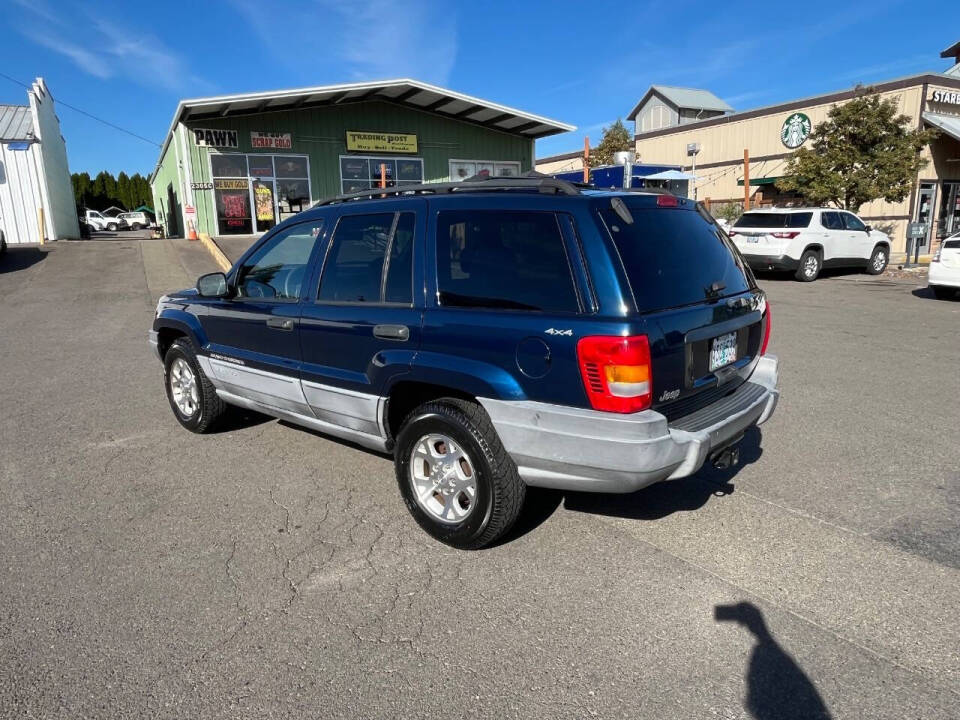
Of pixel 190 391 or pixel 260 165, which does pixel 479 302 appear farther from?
pixel 260 165

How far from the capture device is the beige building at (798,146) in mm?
22922

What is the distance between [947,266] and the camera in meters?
11.9

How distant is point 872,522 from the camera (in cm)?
357

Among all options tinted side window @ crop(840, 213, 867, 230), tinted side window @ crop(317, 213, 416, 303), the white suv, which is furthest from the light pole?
tinted side window @ crop(317, 213, 416, 303)

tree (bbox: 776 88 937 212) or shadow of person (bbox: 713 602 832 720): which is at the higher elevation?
tree (bbox: 776 88 937 212)

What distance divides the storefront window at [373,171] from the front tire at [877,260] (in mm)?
15733

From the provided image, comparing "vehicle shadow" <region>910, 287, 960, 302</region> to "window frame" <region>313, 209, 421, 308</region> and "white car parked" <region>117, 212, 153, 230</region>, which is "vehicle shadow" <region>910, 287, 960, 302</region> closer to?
"window frame" <region>313, 209, 421, 308</region>

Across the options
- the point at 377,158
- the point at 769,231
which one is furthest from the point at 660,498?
the point at 377,158

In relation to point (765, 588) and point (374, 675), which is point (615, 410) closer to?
point (765, 588)

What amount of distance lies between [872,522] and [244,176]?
23398 millimetres

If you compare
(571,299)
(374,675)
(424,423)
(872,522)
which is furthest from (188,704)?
(872,522)

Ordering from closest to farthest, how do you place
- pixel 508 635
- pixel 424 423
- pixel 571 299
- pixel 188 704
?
1. pixel 188 704
2. pixel 508 635
3. pixel 571 299
4. pixel 424 423

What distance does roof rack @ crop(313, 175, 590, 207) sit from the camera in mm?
3184

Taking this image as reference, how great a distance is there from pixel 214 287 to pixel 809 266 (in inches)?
586
